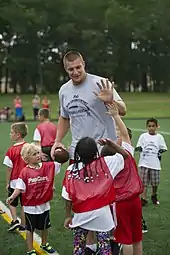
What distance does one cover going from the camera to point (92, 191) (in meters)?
4.71

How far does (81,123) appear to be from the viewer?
537 centimetres

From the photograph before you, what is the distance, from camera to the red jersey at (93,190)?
186 inches

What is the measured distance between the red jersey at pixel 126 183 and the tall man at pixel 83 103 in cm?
35

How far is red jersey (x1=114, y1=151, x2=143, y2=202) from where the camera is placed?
201 inches

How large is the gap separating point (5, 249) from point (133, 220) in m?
2.16

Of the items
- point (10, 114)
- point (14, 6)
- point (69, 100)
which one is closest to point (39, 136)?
point (69, 100)

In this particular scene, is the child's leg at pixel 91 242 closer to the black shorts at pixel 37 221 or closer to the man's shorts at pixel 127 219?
the man's shorts at pixel 127 219

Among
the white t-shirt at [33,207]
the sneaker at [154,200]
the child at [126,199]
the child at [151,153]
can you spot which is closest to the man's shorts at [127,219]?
the child at [126,199]

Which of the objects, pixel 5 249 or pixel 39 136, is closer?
pixel 5 249

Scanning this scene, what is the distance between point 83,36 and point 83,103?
64211 mm

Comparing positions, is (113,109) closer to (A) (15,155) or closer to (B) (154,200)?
(A) (15,155)

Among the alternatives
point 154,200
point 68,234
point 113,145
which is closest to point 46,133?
point 154,200

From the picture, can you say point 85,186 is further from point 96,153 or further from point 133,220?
point 133,220

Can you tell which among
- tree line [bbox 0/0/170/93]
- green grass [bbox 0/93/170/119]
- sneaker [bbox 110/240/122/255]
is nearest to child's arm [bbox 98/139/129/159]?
sneaker [bbox 110/240/122/255]
